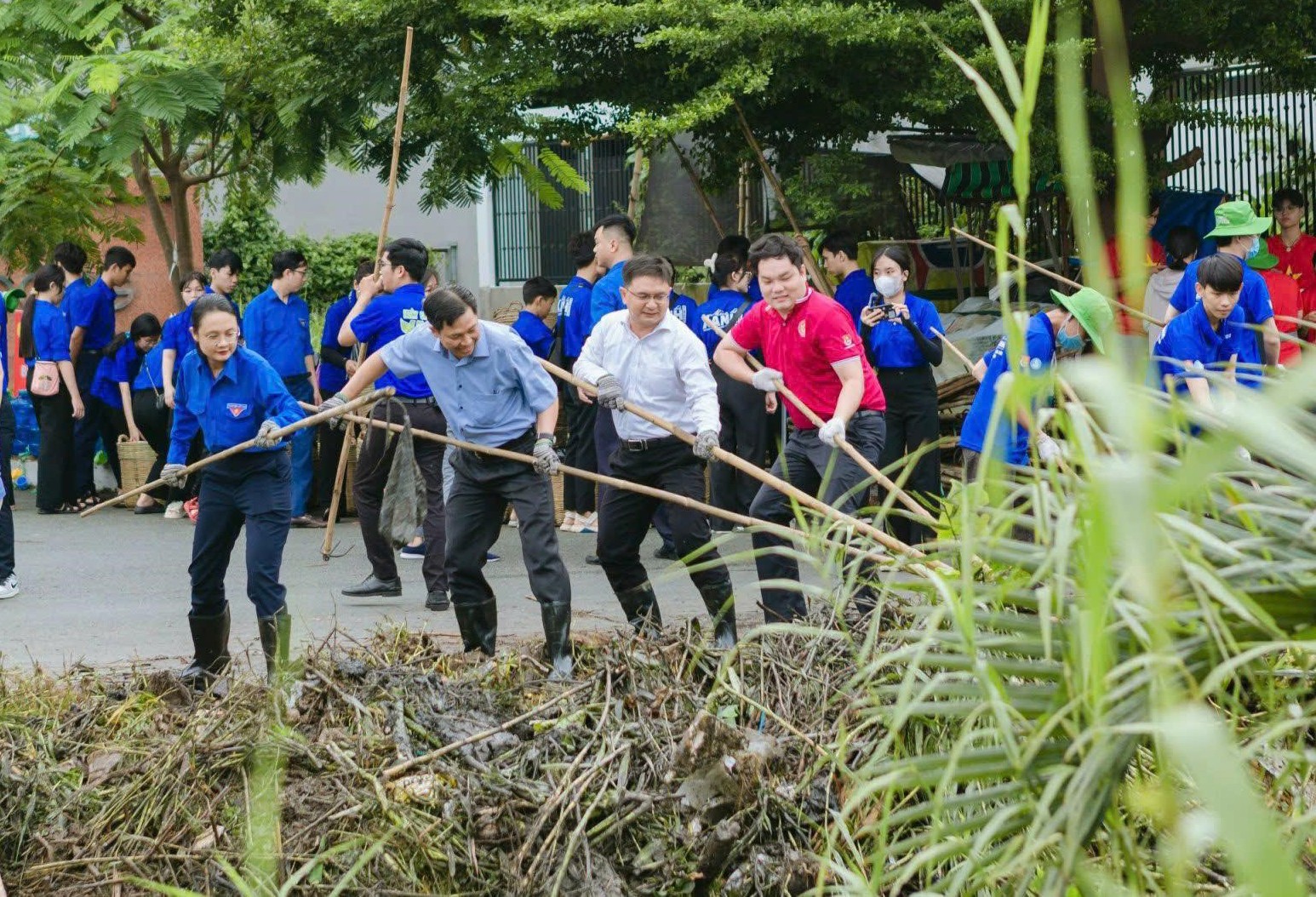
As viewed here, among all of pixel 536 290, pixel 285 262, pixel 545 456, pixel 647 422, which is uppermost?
pixel 285 262

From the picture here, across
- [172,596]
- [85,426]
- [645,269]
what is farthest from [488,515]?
[85,426]

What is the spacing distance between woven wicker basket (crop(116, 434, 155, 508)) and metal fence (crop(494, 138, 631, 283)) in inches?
370

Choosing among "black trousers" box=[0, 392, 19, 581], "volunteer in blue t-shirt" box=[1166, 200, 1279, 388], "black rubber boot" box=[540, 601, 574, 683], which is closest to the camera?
"black rubber boot" box=[540, 601, 574, 683]

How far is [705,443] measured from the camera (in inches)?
252

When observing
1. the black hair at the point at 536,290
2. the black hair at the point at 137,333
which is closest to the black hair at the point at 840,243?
the black hair at the point at 536,290

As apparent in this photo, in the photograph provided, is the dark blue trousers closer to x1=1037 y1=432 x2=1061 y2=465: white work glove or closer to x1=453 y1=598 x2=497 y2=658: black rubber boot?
x1=453 y1=598 x2=497 y2=658: black rubber boot

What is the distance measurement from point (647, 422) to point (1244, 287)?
298 cm

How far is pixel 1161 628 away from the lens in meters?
1.52

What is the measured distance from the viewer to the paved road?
7.47 metres

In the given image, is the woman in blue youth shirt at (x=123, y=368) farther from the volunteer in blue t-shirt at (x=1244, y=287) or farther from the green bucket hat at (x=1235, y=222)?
the green bucket hat at (x=1235, y=222)

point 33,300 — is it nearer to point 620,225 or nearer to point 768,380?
point 620,225

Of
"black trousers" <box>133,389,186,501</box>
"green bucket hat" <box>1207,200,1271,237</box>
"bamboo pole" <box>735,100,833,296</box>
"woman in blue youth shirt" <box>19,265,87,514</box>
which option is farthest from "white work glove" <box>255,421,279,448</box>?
"woman in blue youth shirt" <box>19,265,87,514</box>

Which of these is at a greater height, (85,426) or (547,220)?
(547,220)

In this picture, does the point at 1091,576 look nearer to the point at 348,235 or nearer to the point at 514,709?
the point at 514,709
